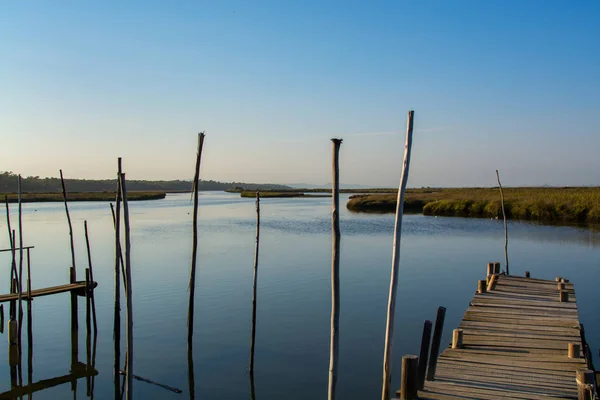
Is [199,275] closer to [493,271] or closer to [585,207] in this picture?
[493,271]

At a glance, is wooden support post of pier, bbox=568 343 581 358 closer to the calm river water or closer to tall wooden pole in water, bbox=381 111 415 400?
the calm river water

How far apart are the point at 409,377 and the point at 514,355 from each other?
3.43 meters

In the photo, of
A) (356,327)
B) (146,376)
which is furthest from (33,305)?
(356,327)

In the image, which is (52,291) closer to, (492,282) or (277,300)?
(277,300)

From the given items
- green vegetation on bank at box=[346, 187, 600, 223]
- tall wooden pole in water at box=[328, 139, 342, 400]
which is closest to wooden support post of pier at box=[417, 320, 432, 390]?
tall wooden pole in water at box=[328, 139, 342, 400]

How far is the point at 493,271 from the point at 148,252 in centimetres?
1875

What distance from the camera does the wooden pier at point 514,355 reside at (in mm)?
7535

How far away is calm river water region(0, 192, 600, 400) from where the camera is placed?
11.4 metres

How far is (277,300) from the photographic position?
18172 mm

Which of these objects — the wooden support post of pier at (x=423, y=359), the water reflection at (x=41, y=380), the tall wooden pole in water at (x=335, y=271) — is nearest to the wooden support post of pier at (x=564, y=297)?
the wooden support post of pier at (x=423, y=359)

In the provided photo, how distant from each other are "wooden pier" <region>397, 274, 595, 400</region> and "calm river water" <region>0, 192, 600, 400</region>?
1.53 metres

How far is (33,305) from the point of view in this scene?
57.3ft

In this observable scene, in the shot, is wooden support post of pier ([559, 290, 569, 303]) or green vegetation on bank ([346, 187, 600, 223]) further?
green vegetation on bank ([346, 187, 600, 223])

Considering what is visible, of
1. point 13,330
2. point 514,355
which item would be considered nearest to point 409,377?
point 514,355
